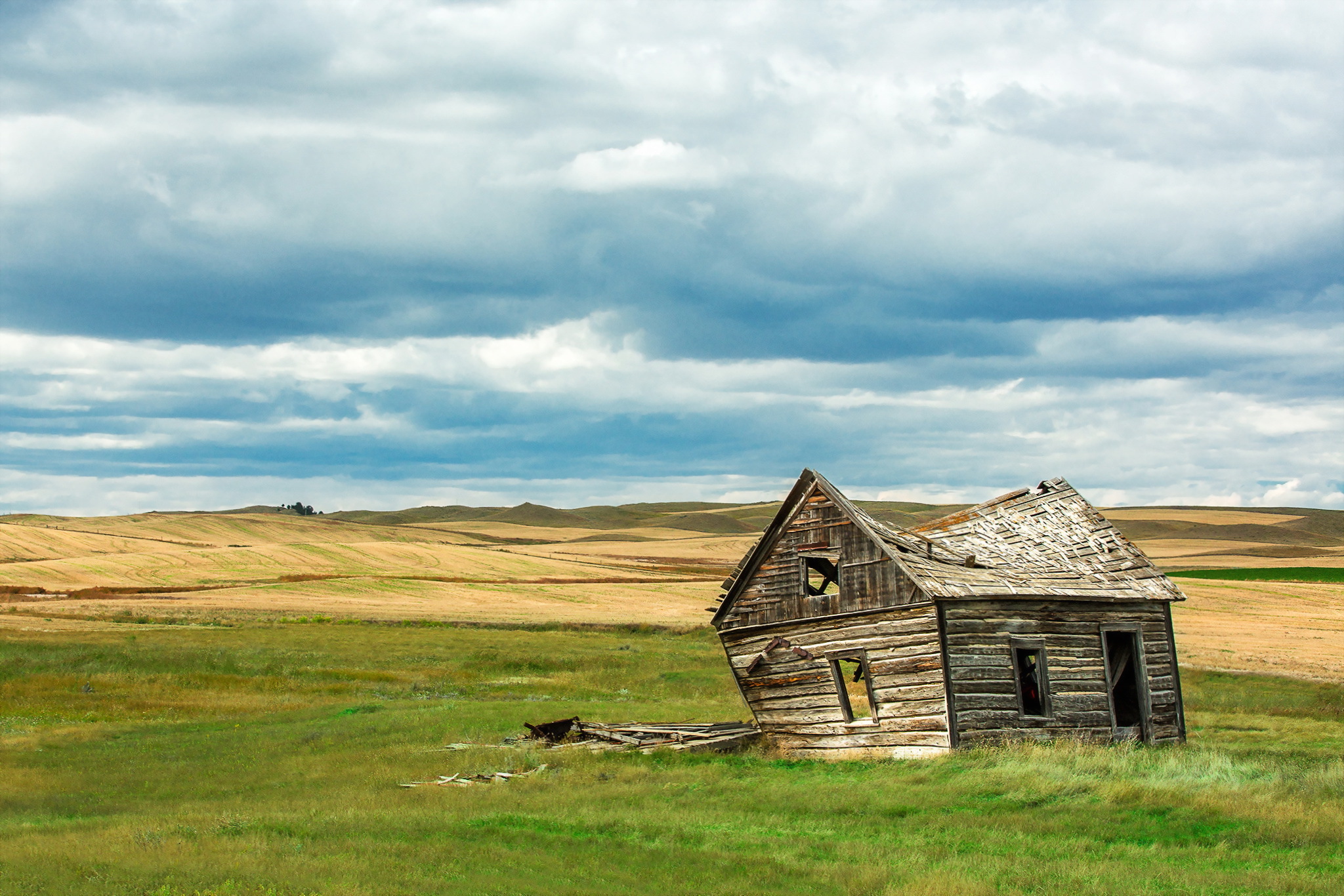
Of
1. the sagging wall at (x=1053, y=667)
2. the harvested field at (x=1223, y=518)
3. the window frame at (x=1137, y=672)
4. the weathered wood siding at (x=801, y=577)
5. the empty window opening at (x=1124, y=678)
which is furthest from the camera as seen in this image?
the harvested field at (x=1223, y=518)

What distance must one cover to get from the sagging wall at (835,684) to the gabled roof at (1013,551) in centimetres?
113

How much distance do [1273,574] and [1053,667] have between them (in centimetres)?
9206

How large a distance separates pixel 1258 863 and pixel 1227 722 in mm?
17889

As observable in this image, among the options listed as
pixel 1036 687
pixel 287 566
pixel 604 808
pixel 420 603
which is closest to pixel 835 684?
pixel 1036 687

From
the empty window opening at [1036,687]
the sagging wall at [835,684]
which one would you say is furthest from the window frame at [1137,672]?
the sagging wall at [835,684]

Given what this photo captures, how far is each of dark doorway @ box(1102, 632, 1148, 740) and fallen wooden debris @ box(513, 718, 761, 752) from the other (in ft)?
26.0

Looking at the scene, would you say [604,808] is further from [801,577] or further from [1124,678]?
[1124,678]

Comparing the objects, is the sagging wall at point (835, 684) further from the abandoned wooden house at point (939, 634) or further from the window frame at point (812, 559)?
the window frame at point (812, 559)

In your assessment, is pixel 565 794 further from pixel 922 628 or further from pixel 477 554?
pixel 477 554

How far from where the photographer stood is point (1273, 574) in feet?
336

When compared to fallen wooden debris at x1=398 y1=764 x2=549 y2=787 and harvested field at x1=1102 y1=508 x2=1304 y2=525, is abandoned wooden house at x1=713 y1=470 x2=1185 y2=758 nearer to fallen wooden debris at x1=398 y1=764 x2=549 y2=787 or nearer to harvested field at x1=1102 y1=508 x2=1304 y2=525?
fallen wooden debris at x1=398 y1=764 x2=549 y2=787

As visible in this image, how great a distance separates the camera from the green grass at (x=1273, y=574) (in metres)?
97.0

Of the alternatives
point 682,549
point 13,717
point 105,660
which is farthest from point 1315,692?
point 682,549

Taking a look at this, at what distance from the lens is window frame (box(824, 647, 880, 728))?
23.3 metres
